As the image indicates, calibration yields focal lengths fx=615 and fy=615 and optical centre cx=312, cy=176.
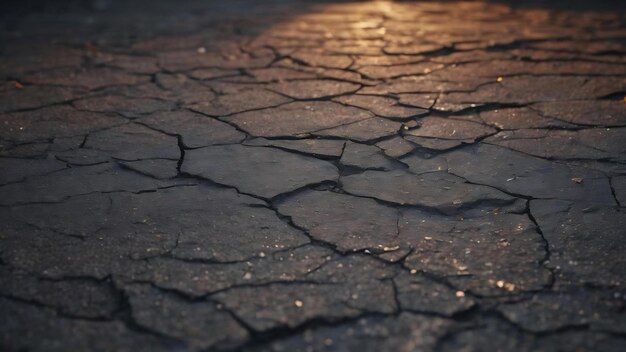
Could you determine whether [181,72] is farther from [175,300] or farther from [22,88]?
[175,300]

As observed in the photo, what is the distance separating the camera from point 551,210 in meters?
1.86

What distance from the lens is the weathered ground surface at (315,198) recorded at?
1376mm

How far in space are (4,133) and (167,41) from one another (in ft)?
5.99

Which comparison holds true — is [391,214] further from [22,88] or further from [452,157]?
[22,88]

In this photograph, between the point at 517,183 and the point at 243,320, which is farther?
the point at 517,183

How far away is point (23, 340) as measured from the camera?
131 centimetres

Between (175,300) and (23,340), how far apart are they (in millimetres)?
329

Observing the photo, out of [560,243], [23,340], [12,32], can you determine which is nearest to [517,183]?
[560,243]

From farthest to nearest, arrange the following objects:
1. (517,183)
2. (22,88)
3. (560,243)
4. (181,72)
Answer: (181,72) → (22,88) → (517,183) → (560,243)

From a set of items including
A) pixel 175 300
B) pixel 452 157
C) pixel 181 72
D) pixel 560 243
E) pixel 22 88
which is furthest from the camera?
pixel 181 72

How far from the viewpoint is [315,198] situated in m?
1.95

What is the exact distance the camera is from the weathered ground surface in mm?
1376

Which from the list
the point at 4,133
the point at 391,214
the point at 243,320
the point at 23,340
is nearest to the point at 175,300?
the point at 243,320

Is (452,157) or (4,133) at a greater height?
(452,157)
